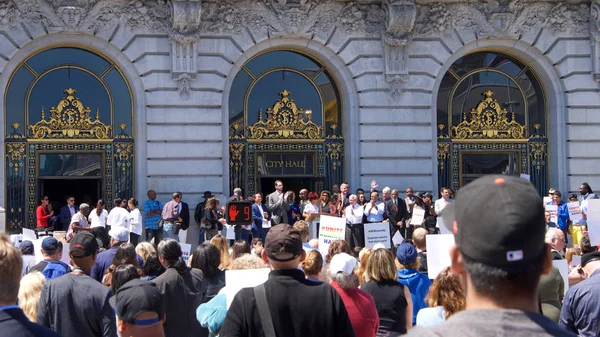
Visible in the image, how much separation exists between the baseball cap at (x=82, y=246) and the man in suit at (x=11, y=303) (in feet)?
9.68

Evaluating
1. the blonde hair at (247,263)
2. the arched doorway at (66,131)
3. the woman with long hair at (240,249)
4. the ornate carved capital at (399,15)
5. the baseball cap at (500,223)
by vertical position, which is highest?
the ornate carved capital at (399,15)

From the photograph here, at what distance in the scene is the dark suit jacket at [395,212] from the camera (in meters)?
23.3

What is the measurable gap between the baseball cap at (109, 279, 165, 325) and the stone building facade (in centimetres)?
1900

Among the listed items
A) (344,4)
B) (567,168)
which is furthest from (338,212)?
(567,168)

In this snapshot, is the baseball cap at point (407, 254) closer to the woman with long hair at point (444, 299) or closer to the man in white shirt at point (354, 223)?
the woman with long hair at point (444, 299)

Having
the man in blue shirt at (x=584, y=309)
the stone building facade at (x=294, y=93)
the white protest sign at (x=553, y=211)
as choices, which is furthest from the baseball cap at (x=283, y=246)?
the stone building facade at (x=294, y=93)

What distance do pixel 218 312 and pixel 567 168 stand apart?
22.0 metres

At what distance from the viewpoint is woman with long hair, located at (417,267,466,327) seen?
252 inches

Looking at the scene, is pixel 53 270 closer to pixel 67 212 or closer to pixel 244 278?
pixel 244 278

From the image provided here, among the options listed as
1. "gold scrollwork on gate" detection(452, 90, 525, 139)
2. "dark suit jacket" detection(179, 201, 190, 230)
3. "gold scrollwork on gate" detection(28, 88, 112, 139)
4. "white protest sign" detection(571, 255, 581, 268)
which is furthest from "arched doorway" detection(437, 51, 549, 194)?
"white protest sign" detection(571, 255, 581, 268)

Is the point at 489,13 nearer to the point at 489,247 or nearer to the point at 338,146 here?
the point at 338,146

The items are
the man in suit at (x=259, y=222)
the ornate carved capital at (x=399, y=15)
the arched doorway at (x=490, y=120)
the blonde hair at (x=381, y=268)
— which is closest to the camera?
the blonde hair at (x=381, y=268)

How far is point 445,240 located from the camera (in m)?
8.92

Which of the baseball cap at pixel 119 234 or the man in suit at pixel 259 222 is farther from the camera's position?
the man in suit at pixel 259 222
